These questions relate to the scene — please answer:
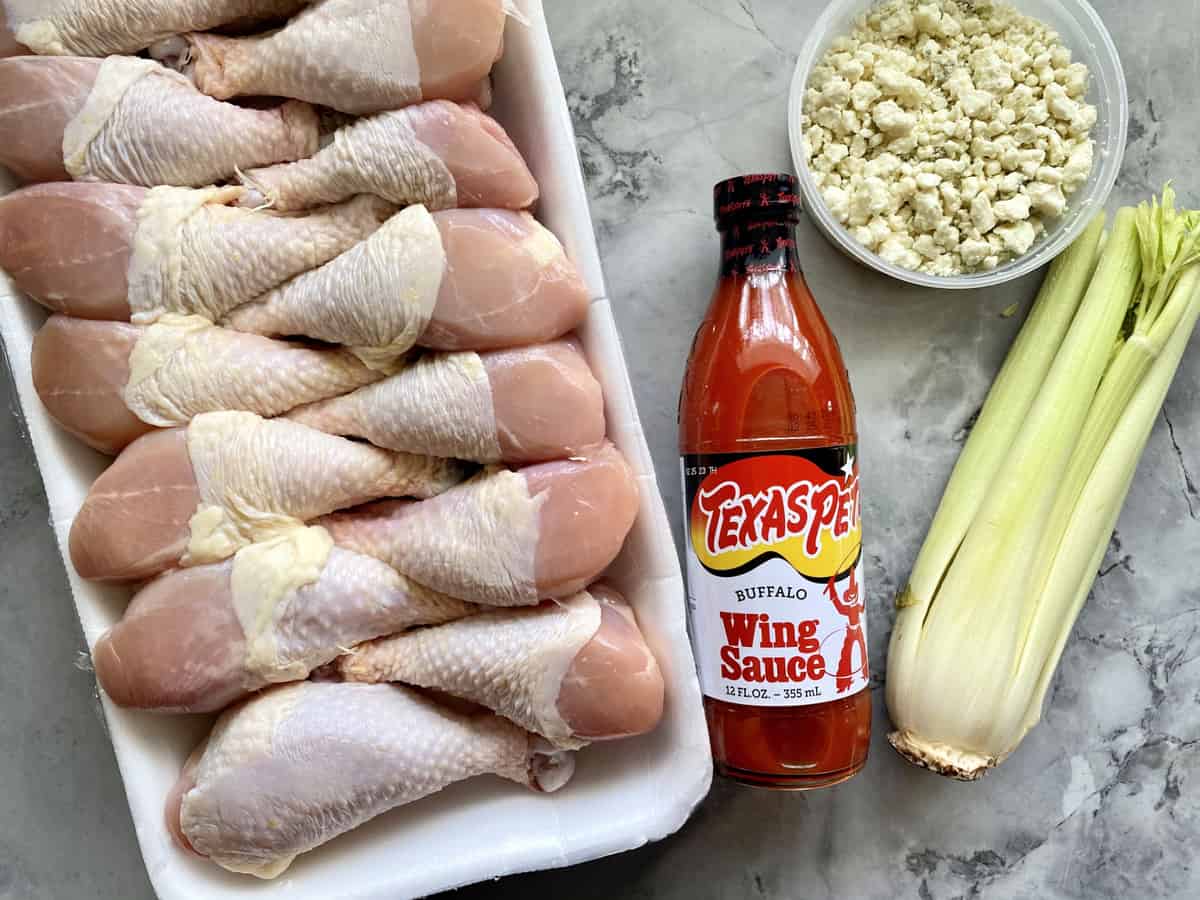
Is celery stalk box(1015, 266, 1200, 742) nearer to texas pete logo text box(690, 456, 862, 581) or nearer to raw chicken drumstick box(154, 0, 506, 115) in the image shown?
texas pete logo text box(690, 456, 862, 581)

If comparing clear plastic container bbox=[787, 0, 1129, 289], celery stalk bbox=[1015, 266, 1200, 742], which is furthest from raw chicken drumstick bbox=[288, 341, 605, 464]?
celery stalk bbox=[1015, 266, 1200, 742]

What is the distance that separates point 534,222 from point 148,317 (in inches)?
15.4

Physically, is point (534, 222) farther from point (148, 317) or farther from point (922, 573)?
point (922, 573)

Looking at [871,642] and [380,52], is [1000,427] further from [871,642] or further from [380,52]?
[380,52]

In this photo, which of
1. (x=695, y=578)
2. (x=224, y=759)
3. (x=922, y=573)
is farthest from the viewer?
(x=922, y=573)

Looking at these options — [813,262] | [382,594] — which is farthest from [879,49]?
[382,594]

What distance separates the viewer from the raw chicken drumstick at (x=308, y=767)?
881 mm

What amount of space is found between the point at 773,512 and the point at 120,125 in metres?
0.74

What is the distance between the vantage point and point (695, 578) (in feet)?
3.28

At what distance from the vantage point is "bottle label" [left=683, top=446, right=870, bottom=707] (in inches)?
36.6

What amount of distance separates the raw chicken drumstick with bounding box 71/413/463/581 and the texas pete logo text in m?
0.38

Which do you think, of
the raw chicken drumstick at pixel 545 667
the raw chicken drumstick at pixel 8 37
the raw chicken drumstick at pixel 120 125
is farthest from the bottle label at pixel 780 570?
the raw chicken drumstick at pixel 8 37

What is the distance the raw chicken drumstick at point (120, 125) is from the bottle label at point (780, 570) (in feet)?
1.86

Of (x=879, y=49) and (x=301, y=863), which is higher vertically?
(x=879, y=49)
